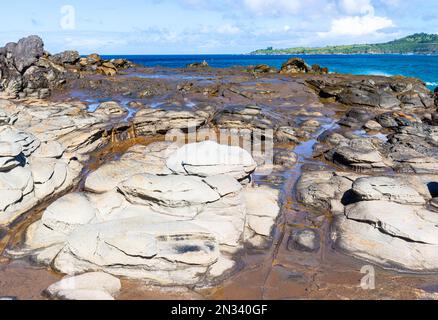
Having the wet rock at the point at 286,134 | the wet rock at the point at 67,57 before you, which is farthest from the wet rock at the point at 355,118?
the wet rock at the point at 67,57

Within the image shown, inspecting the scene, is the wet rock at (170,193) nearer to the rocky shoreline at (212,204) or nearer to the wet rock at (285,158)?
the rocky shoreline at (212,204)

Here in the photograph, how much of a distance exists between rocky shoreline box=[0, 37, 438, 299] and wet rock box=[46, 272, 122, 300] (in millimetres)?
32

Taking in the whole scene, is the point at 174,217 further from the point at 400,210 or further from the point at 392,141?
the point at 392,141

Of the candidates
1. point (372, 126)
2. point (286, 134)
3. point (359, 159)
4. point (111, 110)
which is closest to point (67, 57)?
point (111, 110)

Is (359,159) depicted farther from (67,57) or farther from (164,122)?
(67,57)

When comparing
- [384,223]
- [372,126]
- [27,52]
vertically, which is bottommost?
[384,223]

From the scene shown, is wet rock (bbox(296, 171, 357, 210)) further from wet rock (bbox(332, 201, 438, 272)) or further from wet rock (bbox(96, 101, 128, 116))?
wet rock (bbox(96, 101, 128, 116))

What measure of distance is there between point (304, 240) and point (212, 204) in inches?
108

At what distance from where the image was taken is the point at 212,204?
10547 millimetres

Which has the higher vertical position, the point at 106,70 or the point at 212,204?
the point at 106,70

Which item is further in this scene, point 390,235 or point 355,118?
point 355,118

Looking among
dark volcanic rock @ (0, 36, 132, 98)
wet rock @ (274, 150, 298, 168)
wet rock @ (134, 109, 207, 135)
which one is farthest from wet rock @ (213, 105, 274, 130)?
dark volcanic rock @ (0, 36, 132, 98)

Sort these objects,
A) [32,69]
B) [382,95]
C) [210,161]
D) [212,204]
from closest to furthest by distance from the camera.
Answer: [212,204], [210,161], [382,95], [32,69]
